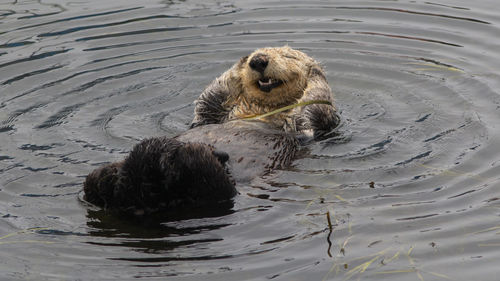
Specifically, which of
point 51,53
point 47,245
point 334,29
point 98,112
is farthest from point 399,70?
point 47,245

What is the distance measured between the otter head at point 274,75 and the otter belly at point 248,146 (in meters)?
0.50

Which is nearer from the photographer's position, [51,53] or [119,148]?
[119,148]

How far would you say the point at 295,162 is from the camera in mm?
6422

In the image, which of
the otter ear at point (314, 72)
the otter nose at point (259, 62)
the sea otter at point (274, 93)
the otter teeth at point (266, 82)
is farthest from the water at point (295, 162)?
the otter nose at point (259, 62)

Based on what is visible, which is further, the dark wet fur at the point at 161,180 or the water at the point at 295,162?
the dark wet fur at the point at 161,180

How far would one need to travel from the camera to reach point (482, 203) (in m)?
5.58

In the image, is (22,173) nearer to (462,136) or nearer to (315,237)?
(315,237)

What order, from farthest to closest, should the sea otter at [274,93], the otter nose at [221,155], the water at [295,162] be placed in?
the sea otter at [274,93] → the otter nose at [221,155] → the water at [295,162]

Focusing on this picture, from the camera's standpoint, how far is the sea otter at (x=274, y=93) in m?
7.00

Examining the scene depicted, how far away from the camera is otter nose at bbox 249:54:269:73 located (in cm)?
677

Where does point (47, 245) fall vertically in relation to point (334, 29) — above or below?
below

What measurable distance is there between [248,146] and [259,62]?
99 centimetres

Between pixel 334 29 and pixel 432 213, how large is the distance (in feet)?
16.4

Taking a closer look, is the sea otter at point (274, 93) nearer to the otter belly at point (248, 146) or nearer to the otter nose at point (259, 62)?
the otter nose at point (259, 62)
